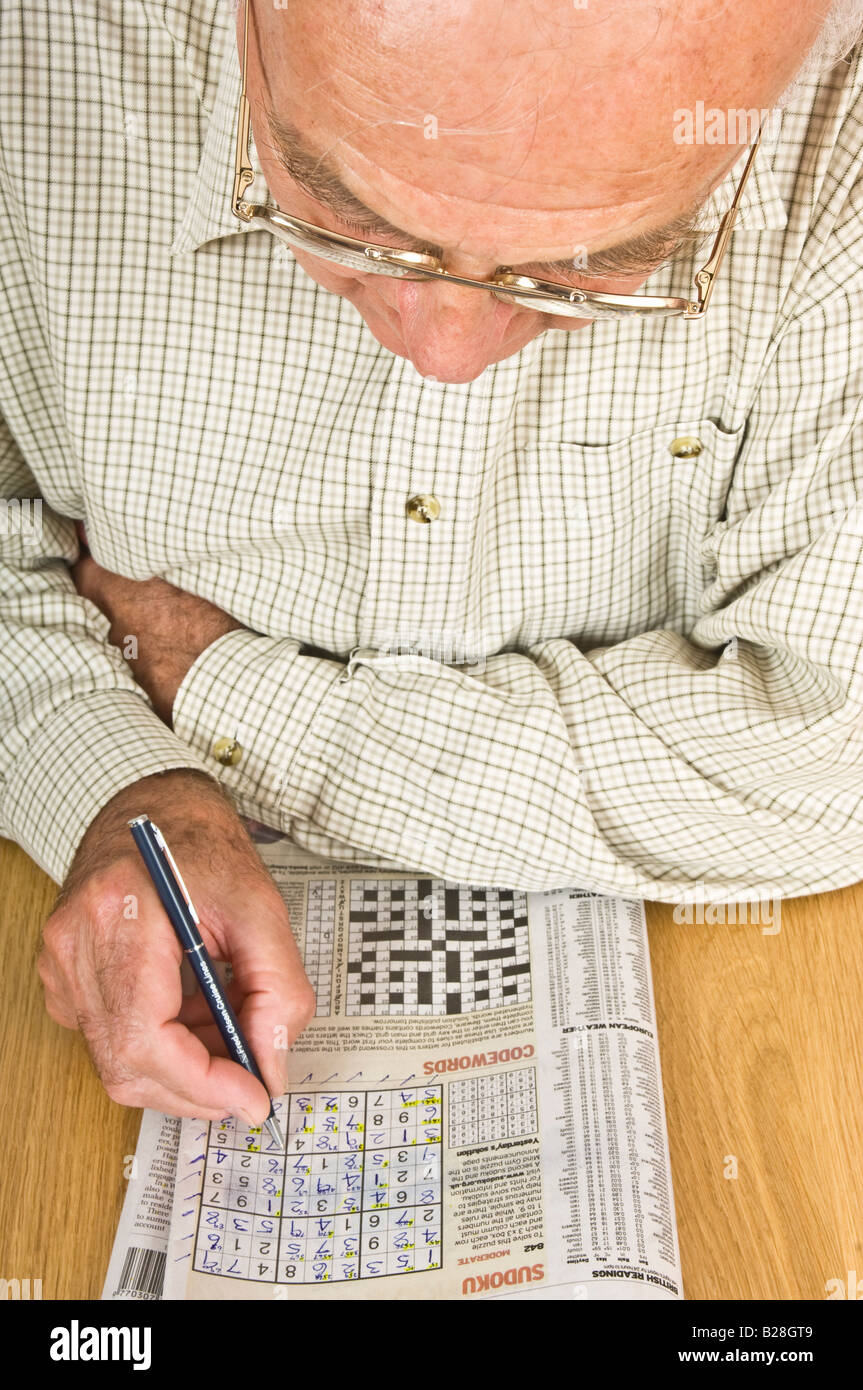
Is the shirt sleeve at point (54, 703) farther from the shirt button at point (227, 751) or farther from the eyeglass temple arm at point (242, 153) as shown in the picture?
the eyeglass temple arm at point (242, 153)

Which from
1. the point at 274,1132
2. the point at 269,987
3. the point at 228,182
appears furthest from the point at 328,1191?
the point at 228,182

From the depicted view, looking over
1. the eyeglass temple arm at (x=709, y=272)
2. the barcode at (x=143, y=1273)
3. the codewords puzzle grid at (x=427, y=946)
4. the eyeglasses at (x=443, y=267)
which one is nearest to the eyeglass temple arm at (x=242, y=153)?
the eyeglasses at (x=443, y=267)

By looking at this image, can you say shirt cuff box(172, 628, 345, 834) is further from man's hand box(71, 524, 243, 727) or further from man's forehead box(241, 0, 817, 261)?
man's forehead box(241, 0, 817, 261)

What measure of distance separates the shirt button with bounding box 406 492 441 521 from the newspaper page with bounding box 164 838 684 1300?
13.8 inches

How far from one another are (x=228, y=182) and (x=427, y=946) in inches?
27.0

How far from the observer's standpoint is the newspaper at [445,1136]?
89cm

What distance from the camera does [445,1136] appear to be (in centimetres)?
97

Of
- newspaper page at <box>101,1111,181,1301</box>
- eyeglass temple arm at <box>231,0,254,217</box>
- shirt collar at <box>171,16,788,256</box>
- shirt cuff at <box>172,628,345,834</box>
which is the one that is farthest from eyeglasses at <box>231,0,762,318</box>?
newspaper page at <box>101,1111,181,1301</box>

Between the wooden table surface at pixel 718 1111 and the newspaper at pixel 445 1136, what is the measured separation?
37mm

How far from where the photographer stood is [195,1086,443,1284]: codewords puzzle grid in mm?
901

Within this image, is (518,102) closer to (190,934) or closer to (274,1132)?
(190,934)

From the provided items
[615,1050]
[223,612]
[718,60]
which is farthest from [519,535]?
[718,60]

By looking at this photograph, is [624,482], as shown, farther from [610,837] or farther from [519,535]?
[610,837]

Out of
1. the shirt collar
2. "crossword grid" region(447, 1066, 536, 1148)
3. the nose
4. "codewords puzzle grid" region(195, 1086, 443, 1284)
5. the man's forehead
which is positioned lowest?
"codewords puzzle grid" region(195, 1086, 443, 1284)
